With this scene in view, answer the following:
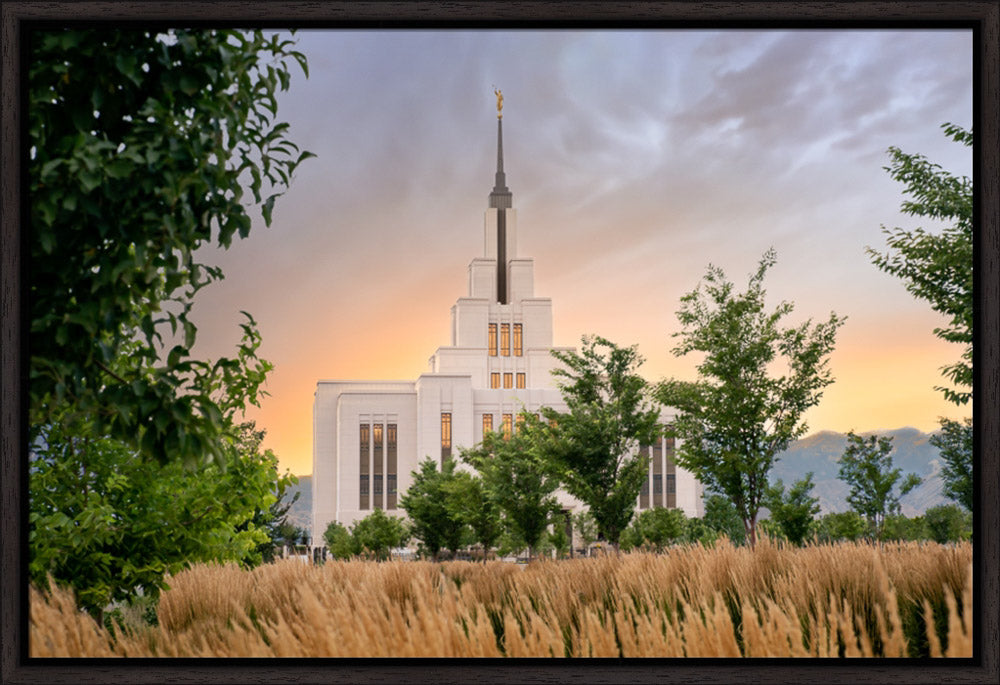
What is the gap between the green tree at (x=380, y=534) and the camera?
752 inches

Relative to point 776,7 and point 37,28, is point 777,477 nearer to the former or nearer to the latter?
point 776,7

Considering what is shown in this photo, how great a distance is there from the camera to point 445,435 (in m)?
28.6

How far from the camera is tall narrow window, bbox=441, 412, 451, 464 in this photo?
27.0 meters

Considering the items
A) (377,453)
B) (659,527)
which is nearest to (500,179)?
(659,527)

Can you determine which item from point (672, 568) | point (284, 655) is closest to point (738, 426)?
point (672, 568)

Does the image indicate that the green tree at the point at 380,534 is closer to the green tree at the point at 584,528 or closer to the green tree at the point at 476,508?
the green tree at the point at 476,508

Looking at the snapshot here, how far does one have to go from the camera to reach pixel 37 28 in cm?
339

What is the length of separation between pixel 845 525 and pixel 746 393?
4.39 m

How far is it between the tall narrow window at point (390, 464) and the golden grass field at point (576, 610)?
70.7 ft

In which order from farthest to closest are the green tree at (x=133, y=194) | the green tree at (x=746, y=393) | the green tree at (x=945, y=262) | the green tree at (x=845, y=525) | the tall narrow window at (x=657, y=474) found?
the tall narrow window at (x=657, y=474) < the green tree at (x=845, y=525) < the green tree at (x=746, y=393) < the green tree at (x=945, y=262) < the green tree at (x=133, y=194)

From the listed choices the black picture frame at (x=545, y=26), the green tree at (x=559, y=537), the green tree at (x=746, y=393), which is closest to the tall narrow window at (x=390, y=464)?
the green tree at (x=559, y=537)

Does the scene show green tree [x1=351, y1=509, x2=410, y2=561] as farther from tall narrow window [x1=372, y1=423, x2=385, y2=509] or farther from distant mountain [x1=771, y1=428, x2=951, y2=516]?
distant mountain [x1=771, y1=428, x2=951, y2=516]

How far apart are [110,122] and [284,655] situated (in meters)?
2.19

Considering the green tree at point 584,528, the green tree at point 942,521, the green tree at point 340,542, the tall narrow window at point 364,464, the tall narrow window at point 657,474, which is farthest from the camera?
the tall narrow window at point 657,474
